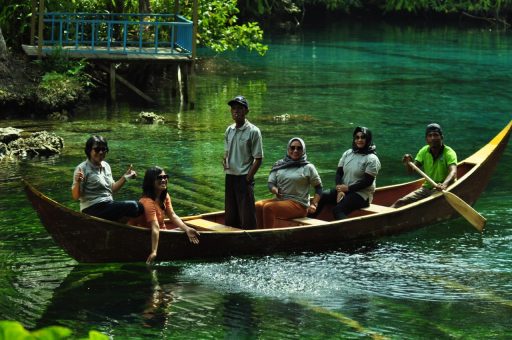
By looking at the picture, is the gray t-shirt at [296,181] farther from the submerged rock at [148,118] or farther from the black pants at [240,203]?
the submerged rock at [148,118]

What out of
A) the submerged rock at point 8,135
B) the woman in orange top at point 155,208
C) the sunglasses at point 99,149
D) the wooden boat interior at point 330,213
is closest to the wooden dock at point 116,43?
the submerged rock at point 8,135

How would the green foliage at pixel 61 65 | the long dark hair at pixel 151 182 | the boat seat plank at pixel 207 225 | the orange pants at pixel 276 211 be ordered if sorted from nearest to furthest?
the long dark hair at pixel 151 182 → the boat seat plank at pixel 207 225 → the orange pants at pixel 276 211 → the green foliage at pixel 61 65

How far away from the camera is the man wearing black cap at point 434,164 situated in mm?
11320

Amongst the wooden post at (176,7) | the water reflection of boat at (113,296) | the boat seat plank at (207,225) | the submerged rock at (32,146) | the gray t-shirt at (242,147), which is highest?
the wooden post at (176,7)

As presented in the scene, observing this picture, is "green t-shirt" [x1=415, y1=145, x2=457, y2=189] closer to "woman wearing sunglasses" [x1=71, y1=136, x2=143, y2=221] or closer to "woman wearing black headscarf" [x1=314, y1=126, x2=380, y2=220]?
"woman wearing black headscarf" [x1=314, y1=126, x2=380, y2=220]

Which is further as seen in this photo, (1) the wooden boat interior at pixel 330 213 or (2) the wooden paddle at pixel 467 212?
(2) the wooden paddle at pixel 467 212

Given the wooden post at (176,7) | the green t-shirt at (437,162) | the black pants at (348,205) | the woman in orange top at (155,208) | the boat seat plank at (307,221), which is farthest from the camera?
the wooden post at (176,7)

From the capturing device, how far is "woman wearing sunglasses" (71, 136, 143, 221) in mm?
9188

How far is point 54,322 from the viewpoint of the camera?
832 centimetres

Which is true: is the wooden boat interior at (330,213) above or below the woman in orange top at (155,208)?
below

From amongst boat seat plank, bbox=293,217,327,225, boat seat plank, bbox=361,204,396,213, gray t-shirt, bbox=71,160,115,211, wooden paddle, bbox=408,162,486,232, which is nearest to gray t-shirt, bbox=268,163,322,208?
boat seat plank, bbox=293,217,327,225

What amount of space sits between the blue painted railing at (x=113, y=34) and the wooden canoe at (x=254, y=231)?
9813mm

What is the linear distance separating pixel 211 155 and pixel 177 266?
6.88 metres

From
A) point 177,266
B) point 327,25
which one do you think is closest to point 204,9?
point 177,266
